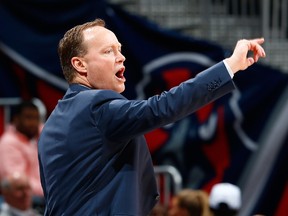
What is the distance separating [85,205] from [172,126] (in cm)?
467

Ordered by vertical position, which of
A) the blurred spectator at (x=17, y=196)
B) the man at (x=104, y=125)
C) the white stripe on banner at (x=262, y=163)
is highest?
the man at (x=104, y=125)

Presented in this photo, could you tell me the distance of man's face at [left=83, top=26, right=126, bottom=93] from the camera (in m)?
3.20

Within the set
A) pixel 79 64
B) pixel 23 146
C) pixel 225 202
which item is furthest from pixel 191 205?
pixel 79 64

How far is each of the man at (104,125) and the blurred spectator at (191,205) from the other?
247 centimetres

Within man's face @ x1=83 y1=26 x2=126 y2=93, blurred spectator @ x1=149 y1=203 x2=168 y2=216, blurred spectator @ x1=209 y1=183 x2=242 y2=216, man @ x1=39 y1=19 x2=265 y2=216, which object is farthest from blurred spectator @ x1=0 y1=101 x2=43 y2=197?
man's face @ x1=83 y1=26 x2=126 y2=93

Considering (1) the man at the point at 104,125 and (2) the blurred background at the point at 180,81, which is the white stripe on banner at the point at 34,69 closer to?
(2) the blurred background at the point at 180,81

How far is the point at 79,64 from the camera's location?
3230 millimetres

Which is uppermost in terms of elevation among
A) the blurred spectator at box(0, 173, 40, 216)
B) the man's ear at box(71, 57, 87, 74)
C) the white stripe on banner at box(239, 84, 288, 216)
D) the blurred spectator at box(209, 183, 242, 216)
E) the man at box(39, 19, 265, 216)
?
the man's ear at box(71, 57, 87, 74)

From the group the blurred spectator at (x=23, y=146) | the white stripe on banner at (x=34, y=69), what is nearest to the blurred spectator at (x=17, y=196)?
the blurred spectator at (x=23, y=146)

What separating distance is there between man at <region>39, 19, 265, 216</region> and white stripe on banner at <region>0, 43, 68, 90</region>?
14.2ft

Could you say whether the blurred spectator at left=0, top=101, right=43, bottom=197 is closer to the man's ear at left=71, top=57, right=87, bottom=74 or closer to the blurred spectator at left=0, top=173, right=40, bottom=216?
the blurred spectator at left=0, top=173, right=40, bottom=216

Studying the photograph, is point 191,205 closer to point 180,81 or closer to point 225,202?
point 225,202

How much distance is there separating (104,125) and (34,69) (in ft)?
15.2

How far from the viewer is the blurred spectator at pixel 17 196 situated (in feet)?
20.0
